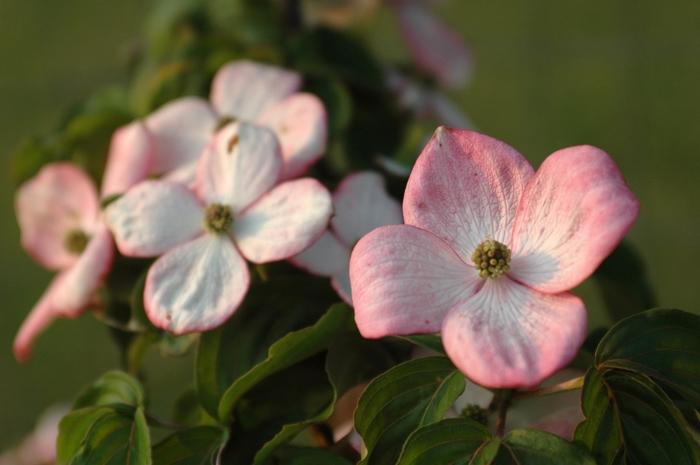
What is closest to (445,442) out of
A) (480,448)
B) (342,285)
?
(480,448)

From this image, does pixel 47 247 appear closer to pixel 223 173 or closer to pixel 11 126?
pixel 223 173

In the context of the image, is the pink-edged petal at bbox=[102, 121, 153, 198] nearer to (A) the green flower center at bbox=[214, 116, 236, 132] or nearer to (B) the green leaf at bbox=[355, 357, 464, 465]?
(A) the green flower center at bbox=[214, 116, 236, 132]

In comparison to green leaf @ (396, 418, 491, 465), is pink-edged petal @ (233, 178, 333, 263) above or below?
above

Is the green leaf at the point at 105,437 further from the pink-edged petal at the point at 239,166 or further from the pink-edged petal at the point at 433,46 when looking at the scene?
the pink-edged petal at the point at 433,46

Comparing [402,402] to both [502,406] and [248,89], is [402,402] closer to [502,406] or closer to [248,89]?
[502,406]

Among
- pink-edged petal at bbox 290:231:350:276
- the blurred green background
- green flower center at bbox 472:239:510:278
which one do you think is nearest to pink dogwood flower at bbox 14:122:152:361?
pink-edged petal at bbox 290:231:350:276

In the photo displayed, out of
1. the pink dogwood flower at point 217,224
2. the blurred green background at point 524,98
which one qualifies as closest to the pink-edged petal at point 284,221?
the pink dogwood flower at point 217,224
